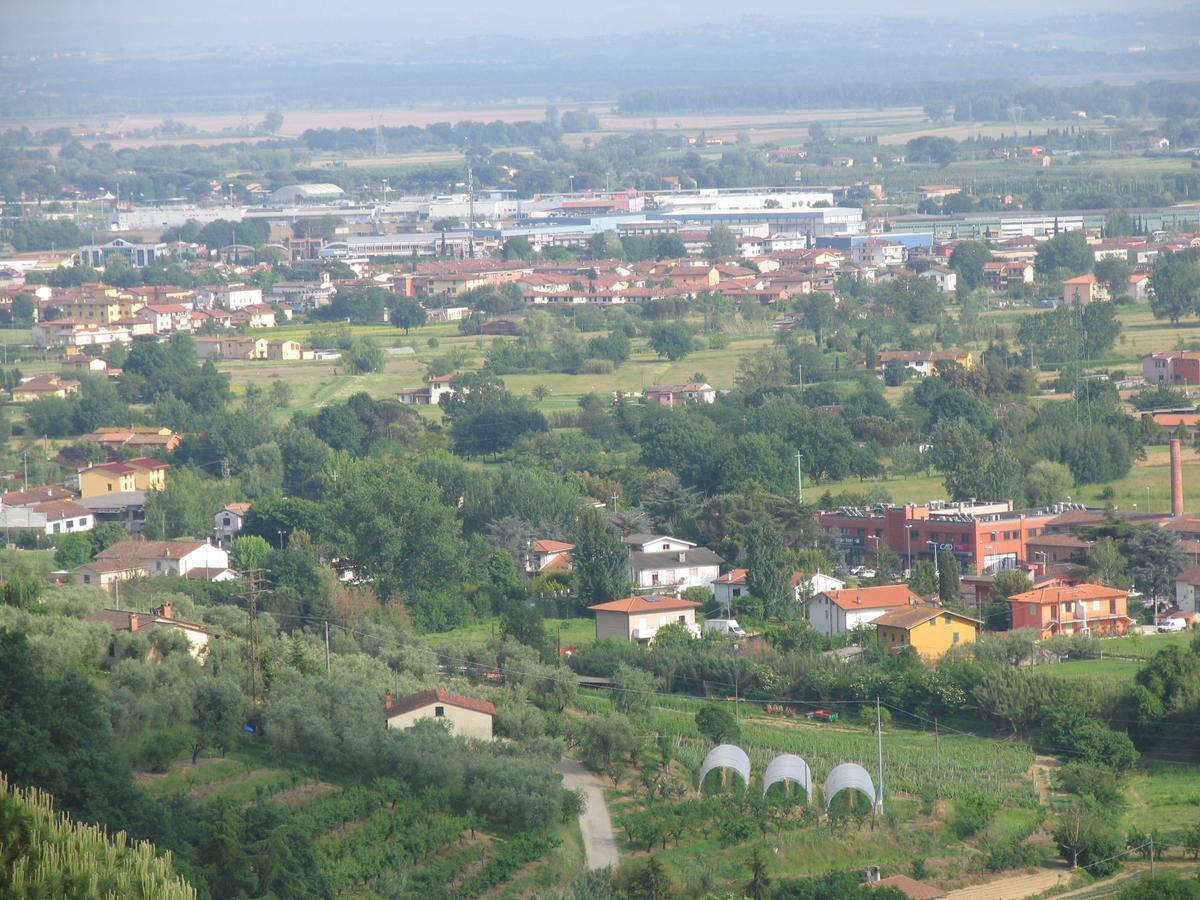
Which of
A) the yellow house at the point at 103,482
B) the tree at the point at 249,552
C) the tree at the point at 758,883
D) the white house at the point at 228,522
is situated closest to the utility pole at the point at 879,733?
the tree at the point at 758,883

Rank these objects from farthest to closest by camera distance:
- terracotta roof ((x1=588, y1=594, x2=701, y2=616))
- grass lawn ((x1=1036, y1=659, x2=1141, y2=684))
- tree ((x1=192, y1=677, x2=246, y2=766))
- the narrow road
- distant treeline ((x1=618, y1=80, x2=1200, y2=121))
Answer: distant treeline ((x1=618, y1=80, x2=1200, y2=121)) < terracotta roof ((x1=588, y1=594, x2=701, y2=616)) < grass lawn ((x1=1036, y1=659, x2=1141, y2=684)) < tree ((x1=192, y1=677, x2=246, y2=766)) < the narrow road

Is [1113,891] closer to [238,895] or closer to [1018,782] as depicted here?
[1018,782]

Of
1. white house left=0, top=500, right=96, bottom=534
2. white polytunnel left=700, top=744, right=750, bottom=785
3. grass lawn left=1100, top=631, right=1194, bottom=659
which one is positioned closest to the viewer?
white polytunnel left=700, top=744, right=750, bottom=785

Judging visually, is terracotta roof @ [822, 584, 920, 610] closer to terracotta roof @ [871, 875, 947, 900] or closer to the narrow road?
the narrow road

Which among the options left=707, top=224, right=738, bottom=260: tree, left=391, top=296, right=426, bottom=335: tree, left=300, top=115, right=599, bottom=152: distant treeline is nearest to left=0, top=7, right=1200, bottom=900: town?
left=391, top=296, right=426, bottom=335: tree

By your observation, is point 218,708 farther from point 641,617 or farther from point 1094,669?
point 1094,669

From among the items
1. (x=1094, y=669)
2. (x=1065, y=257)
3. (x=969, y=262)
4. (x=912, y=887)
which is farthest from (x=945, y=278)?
(x=912, y=887)

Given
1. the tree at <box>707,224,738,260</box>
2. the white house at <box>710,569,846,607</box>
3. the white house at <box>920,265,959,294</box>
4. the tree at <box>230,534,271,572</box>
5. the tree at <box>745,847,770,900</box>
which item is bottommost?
the tree at <box>707,224,738,260</box>
